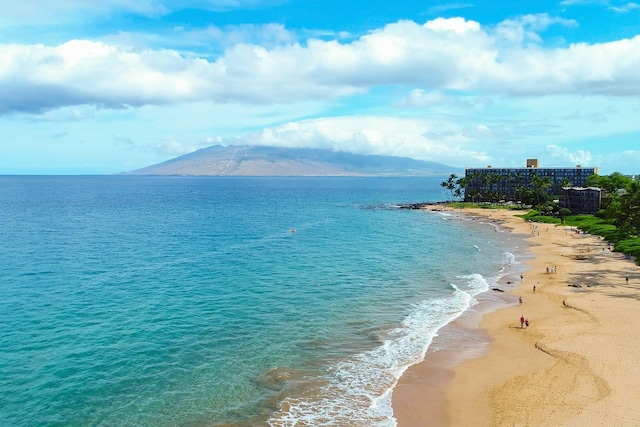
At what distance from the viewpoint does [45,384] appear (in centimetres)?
3069

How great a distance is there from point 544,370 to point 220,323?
86.3ft

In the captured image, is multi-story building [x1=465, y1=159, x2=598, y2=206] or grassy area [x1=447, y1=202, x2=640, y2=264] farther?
multi-story building [x1=465, y1=159, x2=598, y2=206]

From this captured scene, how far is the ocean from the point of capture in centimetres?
2903

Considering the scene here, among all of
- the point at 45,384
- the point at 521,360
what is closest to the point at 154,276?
the point at 45,384

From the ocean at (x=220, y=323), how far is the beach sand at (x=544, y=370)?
2462 mm

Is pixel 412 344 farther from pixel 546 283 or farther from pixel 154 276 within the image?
pixel 154 276

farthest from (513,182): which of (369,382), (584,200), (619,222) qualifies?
(369,382)

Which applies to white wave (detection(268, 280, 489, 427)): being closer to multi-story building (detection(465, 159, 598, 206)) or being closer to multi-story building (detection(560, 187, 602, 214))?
multi-story building (detection(560, 187, 602, 214))

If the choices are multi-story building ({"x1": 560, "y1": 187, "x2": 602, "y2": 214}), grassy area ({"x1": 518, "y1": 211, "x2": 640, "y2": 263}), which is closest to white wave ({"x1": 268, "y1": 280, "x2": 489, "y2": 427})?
grassy area ({"x1": 518, "y1": 211, "x2": 640, "y2": 263})

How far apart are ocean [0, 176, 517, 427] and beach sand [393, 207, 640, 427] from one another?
2462 mm

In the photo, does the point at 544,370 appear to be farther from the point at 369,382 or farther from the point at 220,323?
the point at 220,323

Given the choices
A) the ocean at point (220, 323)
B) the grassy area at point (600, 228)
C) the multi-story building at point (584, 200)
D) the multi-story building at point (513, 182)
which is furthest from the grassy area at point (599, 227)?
the multi-story building at point (513, 182)

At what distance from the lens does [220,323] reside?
4262 cm

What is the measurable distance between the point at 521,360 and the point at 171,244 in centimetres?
6336
